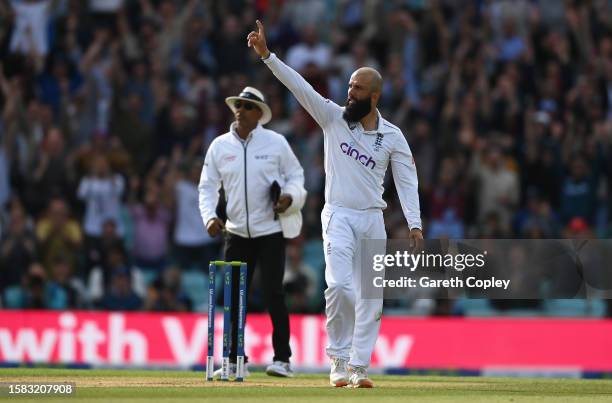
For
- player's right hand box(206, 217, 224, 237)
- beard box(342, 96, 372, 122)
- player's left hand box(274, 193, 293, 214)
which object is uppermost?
beard box(342, 96, 372, 122)

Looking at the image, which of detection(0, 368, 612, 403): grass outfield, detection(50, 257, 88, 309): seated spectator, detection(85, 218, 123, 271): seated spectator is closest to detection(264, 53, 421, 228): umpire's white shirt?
detection(0, 368, 612, 403): grass outfield

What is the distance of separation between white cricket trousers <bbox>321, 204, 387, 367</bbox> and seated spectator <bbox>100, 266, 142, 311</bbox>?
7280mm

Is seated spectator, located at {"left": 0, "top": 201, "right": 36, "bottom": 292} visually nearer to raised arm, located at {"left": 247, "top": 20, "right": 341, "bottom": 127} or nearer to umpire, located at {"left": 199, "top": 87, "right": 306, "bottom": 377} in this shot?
umpire, located at {"left": 199, "top": 87, "right": 306, "bottom": 377}

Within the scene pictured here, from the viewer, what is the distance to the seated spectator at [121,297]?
19.0m

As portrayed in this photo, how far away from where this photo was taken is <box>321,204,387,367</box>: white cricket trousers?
39.0 feet

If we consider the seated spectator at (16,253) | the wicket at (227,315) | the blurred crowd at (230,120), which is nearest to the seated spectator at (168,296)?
the blurred crowd at (230,120)

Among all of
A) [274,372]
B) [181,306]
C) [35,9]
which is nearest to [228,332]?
[274,372]

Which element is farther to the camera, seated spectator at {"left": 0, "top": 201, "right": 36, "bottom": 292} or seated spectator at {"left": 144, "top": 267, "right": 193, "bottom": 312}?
seated spectator at {"left": 0, "top": 201, "right": 36, "bottom": 292}

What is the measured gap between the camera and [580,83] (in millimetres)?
21484

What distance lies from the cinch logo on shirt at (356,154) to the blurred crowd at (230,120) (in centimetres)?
660

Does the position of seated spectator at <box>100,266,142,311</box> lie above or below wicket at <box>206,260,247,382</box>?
above

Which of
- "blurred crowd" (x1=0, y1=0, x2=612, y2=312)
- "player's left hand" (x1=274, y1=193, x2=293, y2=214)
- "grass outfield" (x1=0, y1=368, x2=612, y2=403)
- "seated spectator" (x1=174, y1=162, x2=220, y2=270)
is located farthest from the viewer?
"seated spectator" (x1=174, y1=162, x2=220, y2=270)

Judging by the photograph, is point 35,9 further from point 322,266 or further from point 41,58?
point 322,266

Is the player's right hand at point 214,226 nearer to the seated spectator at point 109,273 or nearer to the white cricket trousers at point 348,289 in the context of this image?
the white cricket trousers at point 348,289
